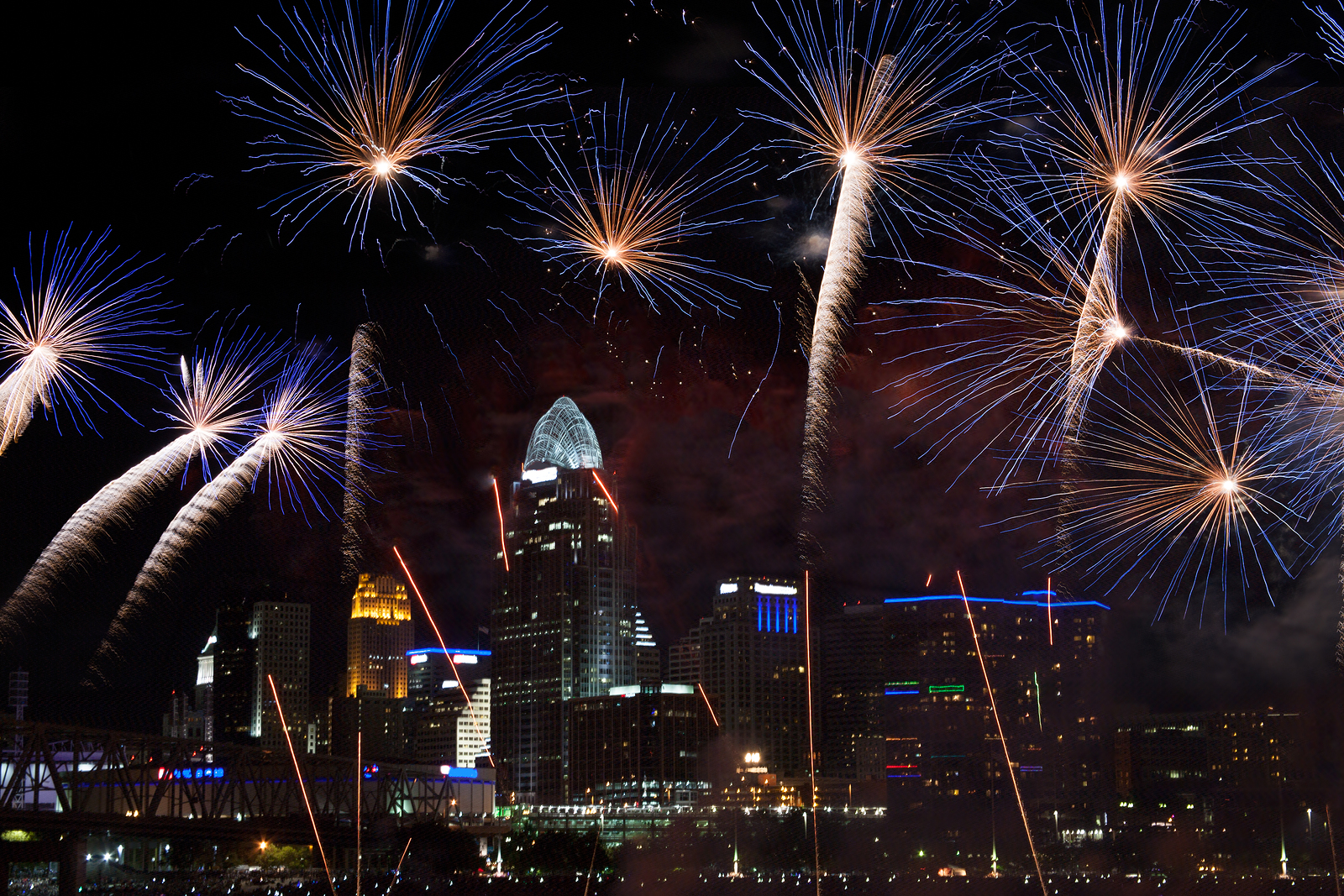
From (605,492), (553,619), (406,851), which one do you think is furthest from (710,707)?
(406,851)

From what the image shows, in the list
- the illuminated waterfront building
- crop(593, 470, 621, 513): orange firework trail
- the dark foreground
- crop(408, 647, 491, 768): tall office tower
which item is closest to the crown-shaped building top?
crop(593, 470, 621, 513): orange firework trail

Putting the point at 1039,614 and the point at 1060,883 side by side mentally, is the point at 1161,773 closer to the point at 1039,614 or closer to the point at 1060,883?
the point at 1039,614

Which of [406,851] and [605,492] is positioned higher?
[605,492]

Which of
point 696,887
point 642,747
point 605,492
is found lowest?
point 696,887

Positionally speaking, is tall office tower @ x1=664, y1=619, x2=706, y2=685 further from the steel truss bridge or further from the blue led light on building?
the steel truss bridge

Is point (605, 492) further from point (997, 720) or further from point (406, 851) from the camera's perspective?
point (406, 851)

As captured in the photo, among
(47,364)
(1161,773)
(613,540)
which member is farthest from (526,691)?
(47,364)
